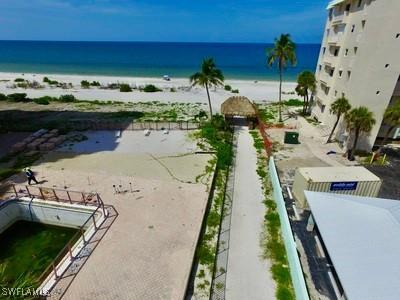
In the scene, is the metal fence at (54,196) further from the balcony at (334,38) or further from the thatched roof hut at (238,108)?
the balcony at (334,38)

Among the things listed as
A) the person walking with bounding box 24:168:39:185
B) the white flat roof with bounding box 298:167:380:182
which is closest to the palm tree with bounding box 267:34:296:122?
the white flat roof with bounding box 298:167:380:182

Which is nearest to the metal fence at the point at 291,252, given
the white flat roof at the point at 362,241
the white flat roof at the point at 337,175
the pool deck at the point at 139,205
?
the white flat roof at the point at 362,241

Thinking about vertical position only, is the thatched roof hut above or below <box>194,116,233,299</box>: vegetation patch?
above

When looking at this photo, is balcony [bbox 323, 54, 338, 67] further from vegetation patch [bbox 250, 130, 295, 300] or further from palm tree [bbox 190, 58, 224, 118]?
vegetation patch [bbox 250, 130, 295, 300]

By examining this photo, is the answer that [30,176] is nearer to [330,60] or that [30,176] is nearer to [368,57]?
[368,57]

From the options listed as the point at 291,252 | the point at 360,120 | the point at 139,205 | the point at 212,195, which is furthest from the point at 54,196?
the point at 360,120

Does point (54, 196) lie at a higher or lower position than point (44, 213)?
higher

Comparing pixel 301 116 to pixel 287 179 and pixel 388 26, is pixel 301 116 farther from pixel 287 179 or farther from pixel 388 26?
pixel 287 179
